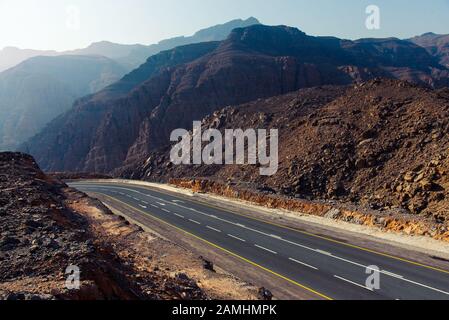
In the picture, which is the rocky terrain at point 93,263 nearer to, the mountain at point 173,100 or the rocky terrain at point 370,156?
the rocky terrain at point 370,156

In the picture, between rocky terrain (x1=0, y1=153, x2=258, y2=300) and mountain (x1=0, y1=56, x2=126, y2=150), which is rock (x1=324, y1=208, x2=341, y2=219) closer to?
rocky terrain (x1=0, y1=153, x2=258, y2=300)

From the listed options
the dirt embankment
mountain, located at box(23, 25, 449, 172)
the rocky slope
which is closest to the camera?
the dirt embankment

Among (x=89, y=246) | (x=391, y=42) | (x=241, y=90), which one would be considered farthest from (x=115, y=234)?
(x=391, y=42)

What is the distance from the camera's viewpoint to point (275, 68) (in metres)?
104

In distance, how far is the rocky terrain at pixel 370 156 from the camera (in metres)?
28.2

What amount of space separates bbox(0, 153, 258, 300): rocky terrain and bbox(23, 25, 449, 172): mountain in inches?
2766

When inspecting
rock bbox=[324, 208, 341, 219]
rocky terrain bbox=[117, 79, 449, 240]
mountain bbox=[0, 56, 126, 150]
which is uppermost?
mountain bbox=[0, 56, 126, 150]

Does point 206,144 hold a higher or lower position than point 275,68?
lower

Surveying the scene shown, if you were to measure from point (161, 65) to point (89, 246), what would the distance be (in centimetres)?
14617

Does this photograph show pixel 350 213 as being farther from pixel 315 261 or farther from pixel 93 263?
pixel 93 263

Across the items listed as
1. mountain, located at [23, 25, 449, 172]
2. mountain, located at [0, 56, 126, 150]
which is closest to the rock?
mountain, located at [23, 25, 449, 172]

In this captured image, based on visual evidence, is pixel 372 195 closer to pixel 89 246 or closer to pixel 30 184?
pixel 89 246

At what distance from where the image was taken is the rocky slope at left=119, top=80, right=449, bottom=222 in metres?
28.4

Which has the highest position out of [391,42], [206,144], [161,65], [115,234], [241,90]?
[391,42]
